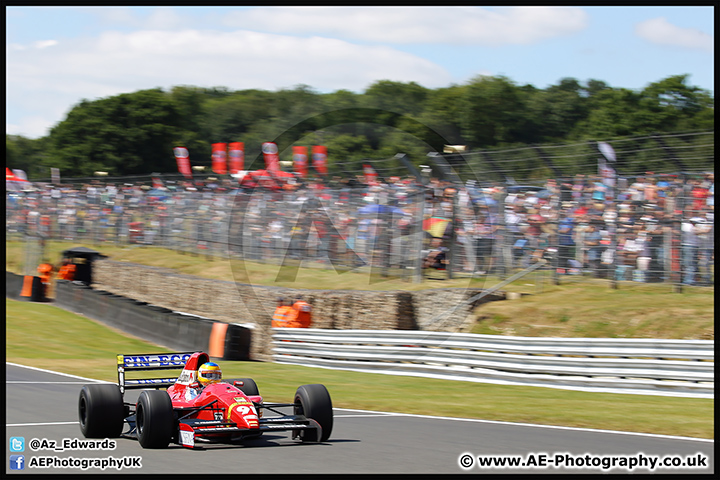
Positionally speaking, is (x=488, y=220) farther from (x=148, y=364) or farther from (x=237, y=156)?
(x=237, y=156)

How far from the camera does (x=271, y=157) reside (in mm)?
21828

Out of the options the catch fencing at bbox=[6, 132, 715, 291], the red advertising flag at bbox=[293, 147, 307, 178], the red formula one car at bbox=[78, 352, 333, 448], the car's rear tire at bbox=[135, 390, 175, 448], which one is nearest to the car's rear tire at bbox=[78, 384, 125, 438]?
the red formula one car at bbox=[78, 352, 333, 448]

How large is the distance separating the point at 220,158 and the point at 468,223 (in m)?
15.2

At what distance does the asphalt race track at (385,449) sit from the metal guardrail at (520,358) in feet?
10.1

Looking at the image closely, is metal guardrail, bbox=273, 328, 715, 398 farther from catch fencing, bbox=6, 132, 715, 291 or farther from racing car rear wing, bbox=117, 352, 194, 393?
racing car rear wing, bbox=117, 352, 194, 393

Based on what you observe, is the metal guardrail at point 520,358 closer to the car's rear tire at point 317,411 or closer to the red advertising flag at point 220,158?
the car's rear tire at point 317,411

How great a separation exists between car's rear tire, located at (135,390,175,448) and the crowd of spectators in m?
9.05

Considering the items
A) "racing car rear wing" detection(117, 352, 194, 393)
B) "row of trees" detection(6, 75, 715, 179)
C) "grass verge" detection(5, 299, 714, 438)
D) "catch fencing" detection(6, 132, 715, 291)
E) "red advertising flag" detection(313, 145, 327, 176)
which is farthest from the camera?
"row of trees" detection(6, 75, 715, 179)

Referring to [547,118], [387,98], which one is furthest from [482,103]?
[387,98]

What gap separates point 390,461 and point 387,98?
76.3ft

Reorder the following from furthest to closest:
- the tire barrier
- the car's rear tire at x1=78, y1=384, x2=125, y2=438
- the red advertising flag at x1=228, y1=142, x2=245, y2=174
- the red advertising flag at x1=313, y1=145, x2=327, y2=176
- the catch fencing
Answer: the red advertising flag at x1=228, y1=142, x2=245, y2=174 < the red advertising flag at x1=313, y1=145, x2=327, y2=176 < the tire barrier < the catch fencing < the car's rear tire at x1=78, y1=384, x2=125, y2=438

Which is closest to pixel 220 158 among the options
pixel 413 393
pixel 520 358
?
pixel 520 358

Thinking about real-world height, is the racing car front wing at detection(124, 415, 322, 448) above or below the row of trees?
below

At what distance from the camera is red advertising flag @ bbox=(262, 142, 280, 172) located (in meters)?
20.4
